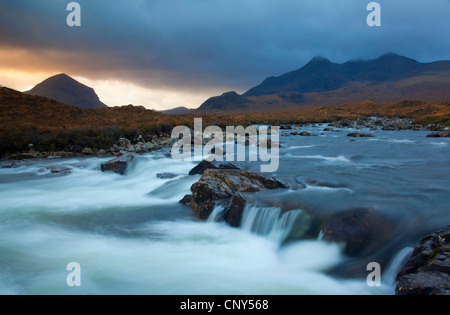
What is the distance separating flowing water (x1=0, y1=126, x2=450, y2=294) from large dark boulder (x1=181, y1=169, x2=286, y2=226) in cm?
30

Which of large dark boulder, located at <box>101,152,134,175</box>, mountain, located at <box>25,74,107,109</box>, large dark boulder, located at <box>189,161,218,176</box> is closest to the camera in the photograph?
large dark boulder, located at <box>189,161,218,176</box>

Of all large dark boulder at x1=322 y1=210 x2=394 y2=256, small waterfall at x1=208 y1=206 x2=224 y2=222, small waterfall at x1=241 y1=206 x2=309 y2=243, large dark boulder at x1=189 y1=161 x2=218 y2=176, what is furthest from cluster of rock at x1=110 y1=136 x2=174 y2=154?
large dark boulder at x1=322 y1=210 x2=394 y2=256

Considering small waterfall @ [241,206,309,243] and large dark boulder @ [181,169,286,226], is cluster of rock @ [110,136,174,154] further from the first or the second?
small waterfall @ [241,206,309,243]

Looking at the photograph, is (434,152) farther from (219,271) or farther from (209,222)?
(219,271)

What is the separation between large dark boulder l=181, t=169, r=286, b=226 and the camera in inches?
316

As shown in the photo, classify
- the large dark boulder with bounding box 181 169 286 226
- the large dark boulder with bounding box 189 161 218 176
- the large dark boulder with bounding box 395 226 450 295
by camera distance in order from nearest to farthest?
the large dark boulder with bounding box 395 226 450 295 < the large dark boulder with bounding box 181 169 286 226 < the large dark boulder with bounding box 189 161 218 176

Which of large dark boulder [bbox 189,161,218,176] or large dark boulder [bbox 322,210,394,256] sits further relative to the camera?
large dark boulder [bbox 189,161,218,176]

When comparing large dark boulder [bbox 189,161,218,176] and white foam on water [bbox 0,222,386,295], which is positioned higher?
large dark boulder [bbox 189,161,218,176]

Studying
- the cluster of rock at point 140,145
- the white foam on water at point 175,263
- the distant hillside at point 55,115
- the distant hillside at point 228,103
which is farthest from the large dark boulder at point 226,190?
the distant hillside at point 228,103

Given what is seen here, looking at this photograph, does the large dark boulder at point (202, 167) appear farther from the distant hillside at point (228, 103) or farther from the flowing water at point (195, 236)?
the distant hillside at point (228, 103)

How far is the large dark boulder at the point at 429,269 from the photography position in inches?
149

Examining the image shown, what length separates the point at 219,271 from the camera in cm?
596

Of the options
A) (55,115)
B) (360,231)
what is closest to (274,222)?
(360,231)
